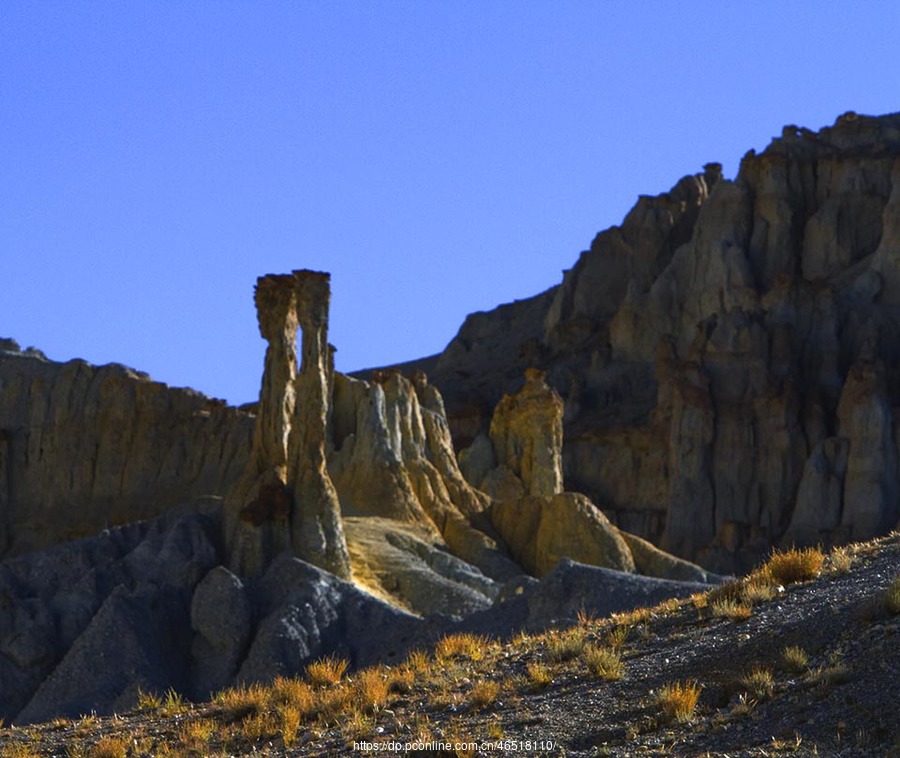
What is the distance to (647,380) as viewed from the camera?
408 ft

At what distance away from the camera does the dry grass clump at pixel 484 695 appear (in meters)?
23.7

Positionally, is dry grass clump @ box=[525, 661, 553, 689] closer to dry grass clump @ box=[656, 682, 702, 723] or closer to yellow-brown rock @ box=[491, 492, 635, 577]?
dry grass clump @ box=[656, 682, 702, 723]

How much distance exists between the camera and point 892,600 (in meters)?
23.2

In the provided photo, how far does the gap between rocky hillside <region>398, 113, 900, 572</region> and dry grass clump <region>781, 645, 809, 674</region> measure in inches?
2545

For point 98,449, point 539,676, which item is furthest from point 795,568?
point 98,449

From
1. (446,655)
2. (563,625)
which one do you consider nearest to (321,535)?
(563,625)

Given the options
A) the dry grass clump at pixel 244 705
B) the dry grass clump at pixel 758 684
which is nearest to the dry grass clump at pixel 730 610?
the dry grass clump at pixel 758 684

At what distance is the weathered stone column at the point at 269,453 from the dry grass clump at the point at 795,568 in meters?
29.9

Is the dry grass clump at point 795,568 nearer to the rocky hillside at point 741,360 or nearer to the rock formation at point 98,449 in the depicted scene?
the rock formation at point 98,449

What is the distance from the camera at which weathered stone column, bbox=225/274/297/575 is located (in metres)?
56.9

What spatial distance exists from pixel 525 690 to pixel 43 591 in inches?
1382

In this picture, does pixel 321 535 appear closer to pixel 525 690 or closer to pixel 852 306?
pixel 525 690

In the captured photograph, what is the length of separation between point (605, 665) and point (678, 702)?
8.78ft

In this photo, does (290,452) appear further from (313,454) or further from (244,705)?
(244,705)
